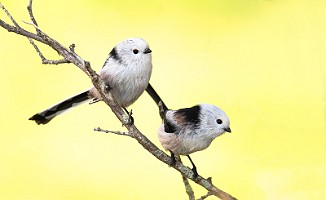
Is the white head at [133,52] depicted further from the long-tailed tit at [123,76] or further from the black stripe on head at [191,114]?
the black stripe on head at [191,114]

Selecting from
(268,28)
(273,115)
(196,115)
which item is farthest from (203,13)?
(196,115)

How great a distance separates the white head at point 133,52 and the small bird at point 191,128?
0.08 meters

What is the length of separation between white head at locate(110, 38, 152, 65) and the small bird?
0.08 meters

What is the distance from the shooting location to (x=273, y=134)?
1202mm

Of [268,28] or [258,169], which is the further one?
[268,28]

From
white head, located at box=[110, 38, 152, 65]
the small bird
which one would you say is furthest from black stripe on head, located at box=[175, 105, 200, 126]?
white head, located at box=[110, 38, 152, 65]

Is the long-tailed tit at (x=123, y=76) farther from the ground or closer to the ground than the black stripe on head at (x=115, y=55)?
closer to the ground

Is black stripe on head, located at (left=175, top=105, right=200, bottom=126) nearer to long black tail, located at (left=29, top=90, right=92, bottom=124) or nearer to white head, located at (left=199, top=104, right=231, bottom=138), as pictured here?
white head, located at (left=199, top=104, right=231, bottom=138)

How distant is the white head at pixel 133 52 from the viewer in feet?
2.75

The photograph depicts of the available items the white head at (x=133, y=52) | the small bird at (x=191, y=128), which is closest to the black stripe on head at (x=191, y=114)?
the small bird at (x=191, y=128)

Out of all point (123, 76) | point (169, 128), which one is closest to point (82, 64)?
point (123, 76)

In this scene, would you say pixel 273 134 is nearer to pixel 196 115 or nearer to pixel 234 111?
pixel 234 111

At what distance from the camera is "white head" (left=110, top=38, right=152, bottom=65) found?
84 centimetres

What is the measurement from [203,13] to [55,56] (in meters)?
0.33
